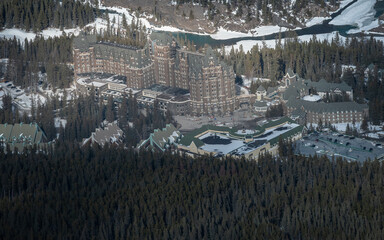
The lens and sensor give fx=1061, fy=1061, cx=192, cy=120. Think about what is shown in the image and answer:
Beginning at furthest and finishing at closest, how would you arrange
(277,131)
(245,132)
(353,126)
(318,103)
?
(318,103) → (353,126) → (277,131) → (245,132)

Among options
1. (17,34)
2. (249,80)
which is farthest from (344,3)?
(17,34)

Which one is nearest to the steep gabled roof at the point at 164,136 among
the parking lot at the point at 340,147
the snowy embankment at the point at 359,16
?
the parking lot at the point at 340,147

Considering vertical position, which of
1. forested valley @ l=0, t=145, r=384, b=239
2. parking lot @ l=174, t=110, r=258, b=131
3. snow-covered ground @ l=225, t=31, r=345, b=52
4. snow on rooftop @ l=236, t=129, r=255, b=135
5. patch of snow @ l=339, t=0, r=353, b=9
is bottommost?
forested valley @ l=0, t=145, r=384, b=239

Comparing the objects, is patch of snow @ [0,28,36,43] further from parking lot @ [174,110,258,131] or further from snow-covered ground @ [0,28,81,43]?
parking lot @ [174,110,258,131]

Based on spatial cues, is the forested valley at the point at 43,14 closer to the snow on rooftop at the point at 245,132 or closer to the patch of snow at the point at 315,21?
the patch of snow at the point at 315,21

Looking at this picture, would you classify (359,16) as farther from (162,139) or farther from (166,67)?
(162,139)

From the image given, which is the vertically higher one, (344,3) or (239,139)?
(344,3)

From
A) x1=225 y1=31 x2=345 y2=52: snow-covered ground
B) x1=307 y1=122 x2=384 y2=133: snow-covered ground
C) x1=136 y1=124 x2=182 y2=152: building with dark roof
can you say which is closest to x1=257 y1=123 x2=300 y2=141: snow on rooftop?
x1=307 y1=122 x2=384 y2=133: snow-covered ground
